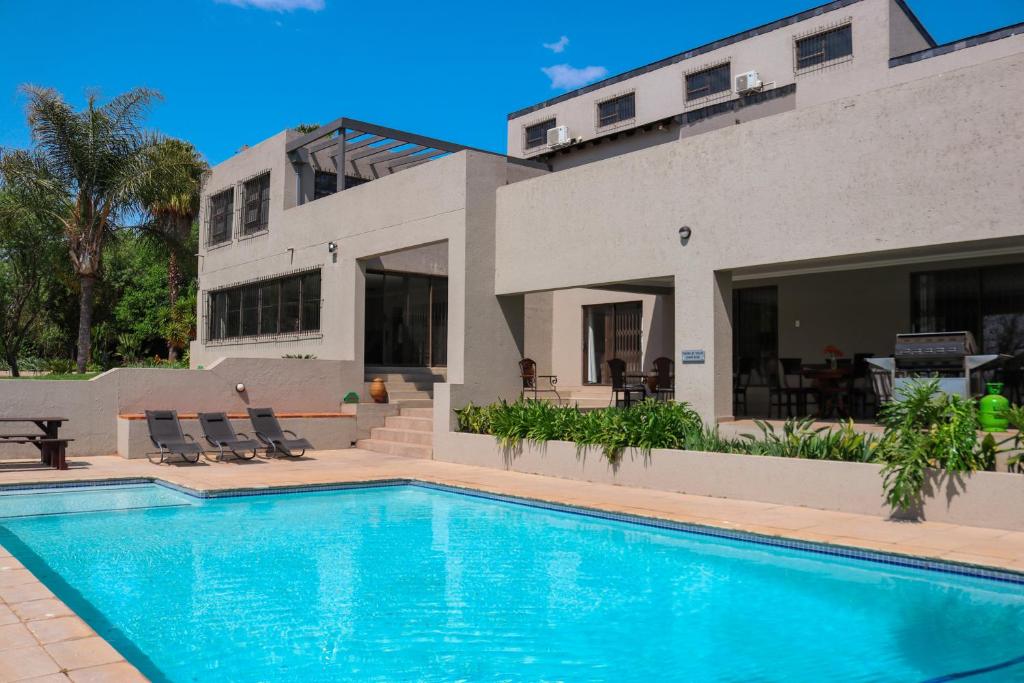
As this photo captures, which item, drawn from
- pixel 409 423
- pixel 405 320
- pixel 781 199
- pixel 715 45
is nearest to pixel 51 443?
pixel 409 423

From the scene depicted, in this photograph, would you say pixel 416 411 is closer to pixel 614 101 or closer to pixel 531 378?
pixel 531 378

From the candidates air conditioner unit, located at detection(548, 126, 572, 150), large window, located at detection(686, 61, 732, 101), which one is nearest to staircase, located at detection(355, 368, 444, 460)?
air conditioner unit, located at detection(548, 126, 572, 150)

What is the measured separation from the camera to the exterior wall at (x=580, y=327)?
733 inches

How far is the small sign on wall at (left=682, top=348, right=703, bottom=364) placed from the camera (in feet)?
39.6

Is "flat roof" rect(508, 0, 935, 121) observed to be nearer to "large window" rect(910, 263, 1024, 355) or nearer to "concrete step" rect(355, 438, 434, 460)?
"large window" rect(910, 263, 1024, 355)

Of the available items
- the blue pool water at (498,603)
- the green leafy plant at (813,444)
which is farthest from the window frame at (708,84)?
the blue pool water at (498,603)

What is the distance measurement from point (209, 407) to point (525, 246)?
22.1 feet

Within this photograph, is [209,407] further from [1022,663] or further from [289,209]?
[1022,663]

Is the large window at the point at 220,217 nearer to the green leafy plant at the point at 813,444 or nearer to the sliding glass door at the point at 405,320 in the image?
the sliding glass door at the point at 405,320

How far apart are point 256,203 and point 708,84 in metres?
14.8

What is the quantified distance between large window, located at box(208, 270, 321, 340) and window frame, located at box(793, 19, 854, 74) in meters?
15.6

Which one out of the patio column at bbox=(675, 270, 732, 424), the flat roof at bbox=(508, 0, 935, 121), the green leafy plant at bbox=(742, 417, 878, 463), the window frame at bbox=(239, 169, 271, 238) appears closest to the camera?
the green leafy plant at bbox=(742, 417, 878, 463)

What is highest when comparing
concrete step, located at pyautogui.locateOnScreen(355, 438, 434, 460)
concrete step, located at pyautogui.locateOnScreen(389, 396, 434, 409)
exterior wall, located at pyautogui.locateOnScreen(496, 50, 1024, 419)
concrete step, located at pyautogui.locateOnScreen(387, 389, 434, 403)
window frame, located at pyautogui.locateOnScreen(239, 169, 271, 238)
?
window frame, located at pyautogui.locateOnScreen(239, 169, 271, 238)

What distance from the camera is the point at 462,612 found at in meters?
6.23
